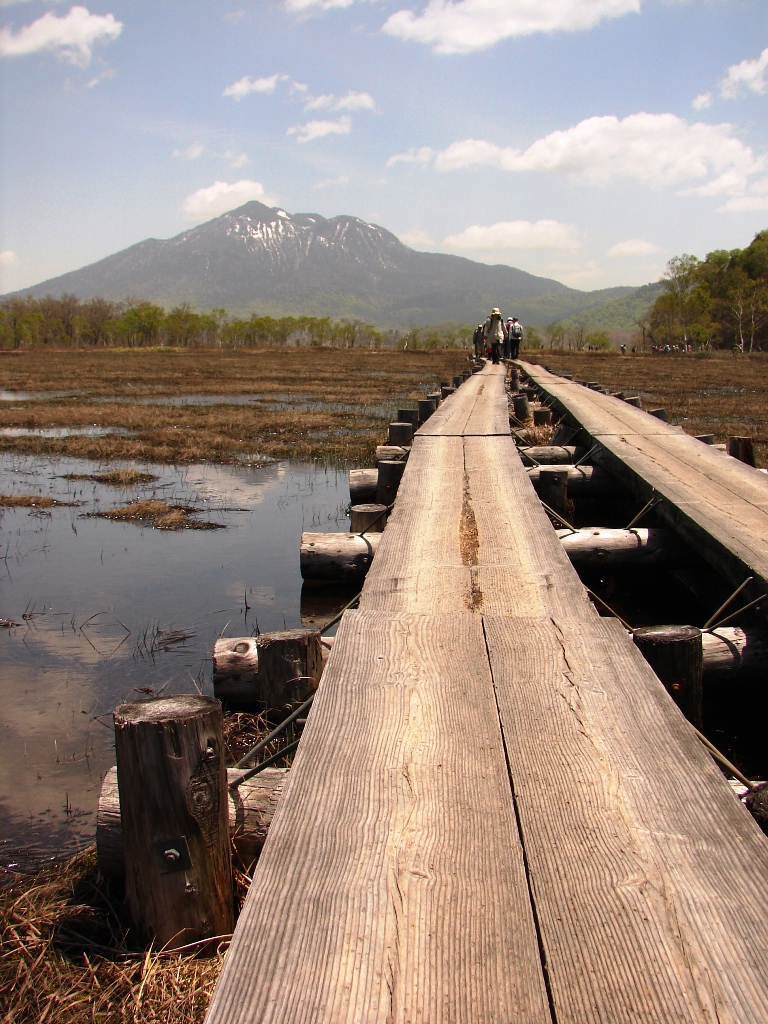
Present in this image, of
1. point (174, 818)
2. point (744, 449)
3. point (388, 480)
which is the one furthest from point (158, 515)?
point (174, 818)

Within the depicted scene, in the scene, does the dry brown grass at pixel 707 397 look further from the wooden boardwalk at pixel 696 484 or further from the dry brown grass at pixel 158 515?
the dry brown grass at pixel 158 515

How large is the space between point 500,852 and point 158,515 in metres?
7.98

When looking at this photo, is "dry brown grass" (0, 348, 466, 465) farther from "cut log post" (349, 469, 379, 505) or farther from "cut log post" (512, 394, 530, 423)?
"cut log post" (349, 469, 379, 505)

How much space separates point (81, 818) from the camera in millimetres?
3564

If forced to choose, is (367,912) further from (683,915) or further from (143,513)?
(143,513)

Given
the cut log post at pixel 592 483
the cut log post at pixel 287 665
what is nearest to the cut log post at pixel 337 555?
the cut log post at pixel 287 665

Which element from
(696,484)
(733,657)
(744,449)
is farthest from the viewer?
(744,449)

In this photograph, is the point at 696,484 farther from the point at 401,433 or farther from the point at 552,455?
the point at 401,433

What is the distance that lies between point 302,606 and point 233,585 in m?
0.81

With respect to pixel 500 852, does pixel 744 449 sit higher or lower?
higher

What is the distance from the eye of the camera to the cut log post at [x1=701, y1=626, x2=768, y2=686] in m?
3.76

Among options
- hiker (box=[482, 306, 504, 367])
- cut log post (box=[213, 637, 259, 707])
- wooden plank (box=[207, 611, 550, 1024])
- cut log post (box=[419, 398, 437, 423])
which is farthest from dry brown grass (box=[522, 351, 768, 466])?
wooden plank (box=[207, 611, 550, 1024])

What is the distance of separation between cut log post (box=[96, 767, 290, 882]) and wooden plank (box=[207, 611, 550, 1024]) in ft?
1.47

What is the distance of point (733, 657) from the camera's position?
A: 3781 millimetres
